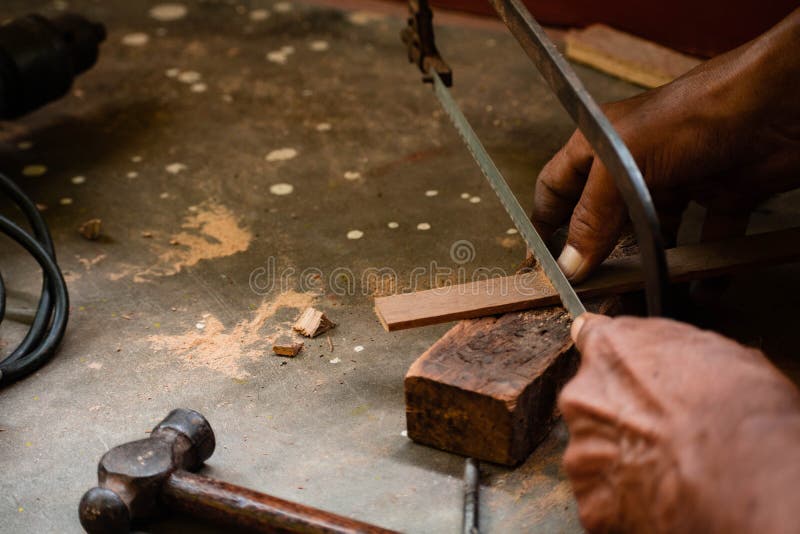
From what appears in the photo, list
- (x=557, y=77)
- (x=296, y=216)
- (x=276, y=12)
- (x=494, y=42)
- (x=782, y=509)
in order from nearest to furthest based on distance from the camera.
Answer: (x=782, y=509) → (x=557, y=77) → (x=296, y=216) → (x=494, y=42) → (x=276, y=12)

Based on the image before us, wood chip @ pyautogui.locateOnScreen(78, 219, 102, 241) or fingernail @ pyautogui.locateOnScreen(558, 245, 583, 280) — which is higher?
fingernail @ pyautogui.locateOnScreen(558, 245, 583, 280)

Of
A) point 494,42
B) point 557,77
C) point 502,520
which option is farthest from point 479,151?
point 494,42

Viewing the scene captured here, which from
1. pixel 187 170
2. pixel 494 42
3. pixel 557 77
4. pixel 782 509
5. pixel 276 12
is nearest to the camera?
pixel 782 509

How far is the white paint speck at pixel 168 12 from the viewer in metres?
4.61

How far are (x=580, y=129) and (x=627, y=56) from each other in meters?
2.20

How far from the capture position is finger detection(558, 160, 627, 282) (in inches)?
79.2

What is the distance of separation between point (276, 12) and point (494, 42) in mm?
1158

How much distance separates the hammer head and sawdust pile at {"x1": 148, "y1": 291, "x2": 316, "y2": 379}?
14.1 inches

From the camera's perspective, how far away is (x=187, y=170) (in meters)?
3.29

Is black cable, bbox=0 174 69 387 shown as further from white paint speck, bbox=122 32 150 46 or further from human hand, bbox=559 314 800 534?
white paint speck, bbox=122 32 150 46

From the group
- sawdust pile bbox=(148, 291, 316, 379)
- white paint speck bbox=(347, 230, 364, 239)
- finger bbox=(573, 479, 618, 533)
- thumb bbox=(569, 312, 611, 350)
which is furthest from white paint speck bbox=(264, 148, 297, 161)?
finger bbox=(573, 479, 618, 533)

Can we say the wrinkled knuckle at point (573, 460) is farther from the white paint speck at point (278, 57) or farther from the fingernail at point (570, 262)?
the white paint speck at point (278, 57)

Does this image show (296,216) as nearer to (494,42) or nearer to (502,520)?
(502,520)

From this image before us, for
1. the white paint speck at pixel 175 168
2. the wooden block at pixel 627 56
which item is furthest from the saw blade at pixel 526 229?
the wooden block at pixel 627 56
